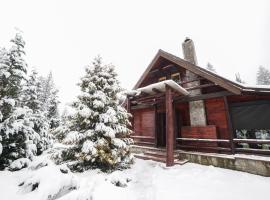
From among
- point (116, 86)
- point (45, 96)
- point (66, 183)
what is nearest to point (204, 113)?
point (116, 86)

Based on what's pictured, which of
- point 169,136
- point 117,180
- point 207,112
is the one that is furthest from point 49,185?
point 207,112

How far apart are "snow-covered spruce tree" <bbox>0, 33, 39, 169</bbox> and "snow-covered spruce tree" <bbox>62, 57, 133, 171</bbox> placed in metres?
2.71

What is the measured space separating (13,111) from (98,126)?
4785 millimetres

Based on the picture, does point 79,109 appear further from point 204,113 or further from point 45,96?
point 45,96

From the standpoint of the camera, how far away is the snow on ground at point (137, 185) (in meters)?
5.18

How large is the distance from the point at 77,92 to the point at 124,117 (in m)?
2.78

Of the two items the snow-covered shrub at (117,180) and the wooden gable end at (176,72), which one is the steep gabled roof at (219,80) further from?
the snow-covered shrub at (117,180)

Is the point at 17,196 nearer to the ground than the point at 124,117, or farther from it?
nearer to the ground

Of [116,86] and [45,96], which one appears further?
[45,96]

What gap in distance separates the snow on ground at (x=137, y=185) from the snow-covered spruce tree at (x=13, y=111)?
4.94 ft

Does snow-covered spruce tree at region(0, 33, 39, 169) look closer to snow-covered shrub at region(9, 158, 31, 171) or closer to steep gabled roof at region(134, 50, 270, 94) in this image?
snow-covered shrub at region(9, 158, 31, 171)

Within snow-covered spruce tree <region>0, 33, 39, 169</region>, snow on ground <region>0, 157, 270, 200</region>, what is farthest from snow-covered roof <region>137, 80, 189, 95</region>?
snow-covered spruce tree <region>0, 33, 39, 169</region>

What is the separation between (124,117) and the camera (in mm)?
9406

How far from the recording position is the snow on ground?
5176 millimetres
